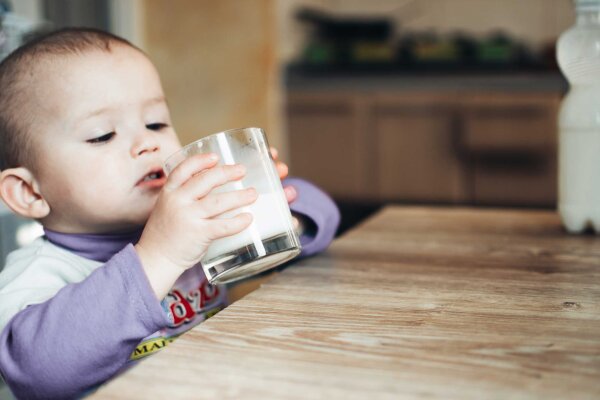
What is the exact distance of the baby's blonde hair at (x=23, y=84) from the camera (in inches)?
34.5

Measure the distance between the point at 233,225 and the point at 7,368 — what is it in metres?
0.25

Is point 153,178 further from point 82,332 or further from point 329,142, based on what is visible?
point 329,142

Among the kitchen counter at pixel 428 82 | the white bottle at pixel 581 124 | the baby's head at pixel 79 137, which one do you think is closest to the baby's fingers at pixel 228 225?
the baby's head at pixel 79 137

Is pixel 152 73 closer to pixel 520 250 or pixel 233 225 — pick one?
pixel 233 225

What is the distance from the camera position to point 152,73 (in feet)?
3.09

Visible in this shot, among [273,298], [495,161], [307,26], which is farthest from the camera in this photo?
[307,26]

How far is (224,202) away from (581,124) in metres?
0.56

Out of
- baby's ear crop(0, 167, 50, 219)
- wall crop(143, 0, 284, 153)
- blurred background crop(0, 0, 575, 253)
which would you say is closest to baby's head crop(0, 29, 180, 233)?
baby's ear crop(0, 167, 50, 219)

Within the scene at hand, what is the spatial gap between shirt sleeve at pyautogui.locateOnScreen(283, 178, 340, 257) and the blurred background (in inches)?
95.6

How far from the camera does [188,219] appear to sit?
27.0 inches

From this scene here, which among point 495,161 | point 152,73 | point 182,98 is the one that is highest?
point 152,73

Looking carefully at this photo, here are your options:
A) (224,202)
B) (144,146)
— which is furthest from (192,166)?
(144,146)

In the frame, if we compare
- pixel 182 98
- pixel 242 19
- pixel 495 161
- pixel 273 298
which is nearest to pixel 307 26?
pixel 242 19

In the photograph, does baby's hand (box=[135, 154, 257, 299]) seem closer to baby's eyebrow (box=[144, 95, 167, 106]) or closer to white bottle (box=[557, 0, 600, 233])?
baby's eyebrow (box=[144, 95, 167, 106])
